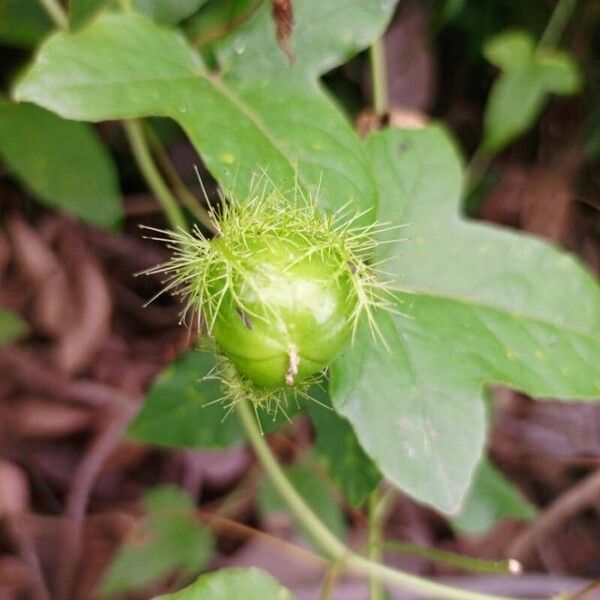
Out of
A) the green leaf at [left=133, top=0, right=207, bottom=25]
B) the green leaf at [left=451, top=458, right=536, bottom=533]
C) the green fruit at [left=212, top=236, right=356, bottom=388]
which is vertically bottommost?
the green leaf at [left=451, top=458, right=536, bottom=533]

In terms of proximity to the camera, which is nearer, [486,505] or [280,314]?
[280,314]

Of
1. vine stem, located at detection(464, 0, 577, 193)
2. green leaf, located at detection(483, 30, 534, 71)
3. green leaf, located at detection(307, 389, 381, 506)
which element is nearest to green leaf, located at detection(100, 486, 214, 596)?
green leaf, located at detection(307, 389, 381, 506)

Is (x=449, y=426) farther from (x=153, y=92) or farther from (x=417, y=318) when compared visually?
(x=153, y=92)

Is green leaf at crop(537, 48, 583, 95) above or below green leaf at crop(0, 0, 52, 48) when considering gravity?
below

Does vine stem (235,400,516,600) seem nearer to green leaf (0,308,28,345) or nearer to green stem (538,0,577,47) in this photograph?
green leaf (0,308,28,345)

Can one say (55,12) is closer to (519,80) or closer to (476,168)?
(519,80)

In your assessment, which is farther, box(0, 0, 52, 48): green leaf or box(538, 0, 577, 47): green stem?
box(538, 0, 577, 47): green stem

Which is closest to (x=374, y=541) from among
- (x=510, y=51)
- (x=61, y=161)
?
(x=61, y=161)
